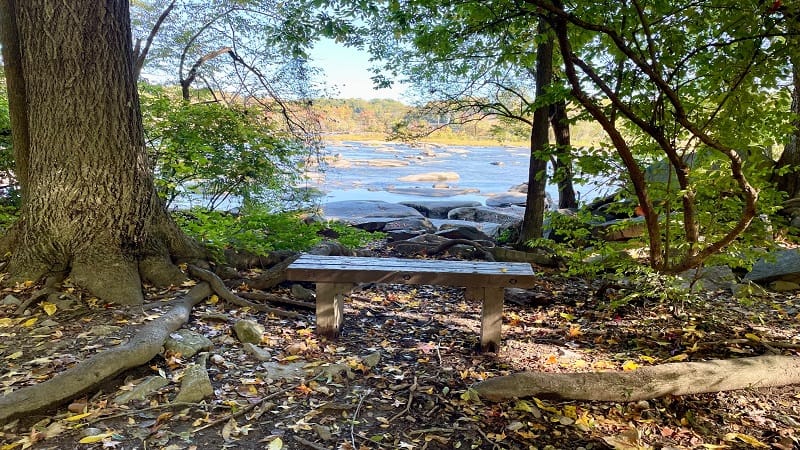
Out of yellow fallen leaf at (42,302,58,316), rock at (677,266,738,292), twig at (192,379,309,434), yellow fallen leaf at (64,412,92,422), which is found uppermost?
yellow fallen leaf at (42,302,58,316)

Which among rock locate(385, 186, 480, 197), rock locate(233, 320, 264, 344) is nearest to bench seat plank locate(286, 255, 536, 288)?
rock locate(233, 320, 264, 344)

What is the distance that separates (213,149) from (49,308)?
9.62 ft

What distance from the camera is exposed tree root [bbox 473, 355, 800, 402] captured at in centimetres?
251

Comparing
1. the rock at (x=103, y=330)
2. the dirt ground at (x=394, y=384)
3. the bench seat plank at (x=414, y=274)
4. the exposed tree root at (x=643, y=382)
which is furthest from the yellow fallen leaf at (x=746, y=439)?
the rock at (x=103, y=330)

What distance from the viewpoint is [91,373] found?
232cm

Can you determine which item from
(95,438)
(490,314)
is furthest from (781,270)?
(95,438)

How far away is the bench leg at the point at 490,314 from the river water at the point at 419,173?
15.9ft

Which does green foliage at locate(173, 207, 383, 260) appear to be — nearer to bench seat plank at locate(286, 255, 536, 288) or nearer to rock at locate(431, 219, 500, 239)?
bench seat plank at locate(286, 255, 536, 288)

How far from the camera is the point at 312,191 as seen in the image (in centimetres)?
768

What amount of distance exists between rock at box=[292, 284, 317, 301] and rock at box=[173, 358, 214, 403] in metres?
1.43

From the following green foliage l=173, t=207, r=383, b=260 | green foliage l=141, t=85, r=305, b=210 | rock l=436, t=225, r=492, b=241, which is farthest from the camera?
rock l=436, t=225, r=492, b=241

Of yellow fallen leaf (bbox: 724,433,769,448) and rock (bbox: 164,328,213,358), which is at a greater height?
rock (bbox: 164,328,213,358)

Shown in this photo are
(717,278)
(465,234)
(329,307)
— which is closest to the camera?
(329,307)

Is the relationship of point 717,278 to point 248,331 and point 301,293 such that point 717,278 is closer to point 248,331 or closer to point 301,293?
point 301,293
